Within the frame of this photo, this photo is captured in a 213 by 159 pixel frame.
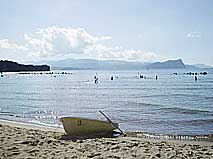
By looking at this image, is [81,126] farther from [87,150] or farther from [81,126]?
[87,150]

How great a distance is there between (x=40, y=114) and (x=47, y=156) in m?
16.9

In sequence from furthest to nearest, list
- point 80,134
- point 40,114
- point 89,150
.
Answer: point 40,114, point 80,134, point 89,150

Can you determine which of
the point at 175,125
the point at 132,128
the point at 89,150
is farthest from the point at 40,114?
the point at 89,150

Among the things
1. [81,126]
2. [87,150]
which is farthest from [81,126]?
[87,150]

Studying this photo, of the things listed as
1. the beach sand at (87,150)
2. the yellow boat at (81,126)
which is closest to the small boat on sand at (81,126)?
the yellow boat at (81,126)

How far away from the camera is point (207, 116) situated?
78.0ft

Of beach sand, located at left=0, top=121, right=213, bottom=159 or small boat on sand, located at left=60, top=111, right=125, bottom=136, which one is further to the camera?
small boat on sand, located at left=60, top=111, right=125, bottom=136

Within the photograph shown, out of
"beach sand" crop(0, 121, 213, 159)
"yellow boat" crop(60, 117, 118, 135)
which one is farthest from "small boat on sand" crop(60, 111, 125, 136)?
"beach sand" crop(0, 121, 213, 159)

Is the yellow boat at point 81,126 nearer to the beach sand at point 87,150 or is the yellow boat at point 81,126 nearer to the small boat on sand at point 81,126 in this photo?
the small boat on sand at point 81,126

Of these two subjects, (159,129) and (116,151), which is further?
(159,129)

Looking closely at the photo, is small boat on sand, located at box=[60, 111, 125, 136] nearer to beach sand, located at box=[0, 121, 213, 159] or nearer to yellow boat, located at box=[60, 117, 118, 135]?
yellow boat, located at box=[60, 117, 118, 135]

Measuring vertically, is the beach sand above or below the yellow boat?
below

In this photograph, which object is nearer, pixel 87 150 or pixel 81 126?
pixel 87 150

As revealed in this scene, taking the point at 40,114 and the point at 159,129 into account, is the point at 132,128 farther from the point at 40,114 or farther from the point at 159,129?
the point at 40,114
